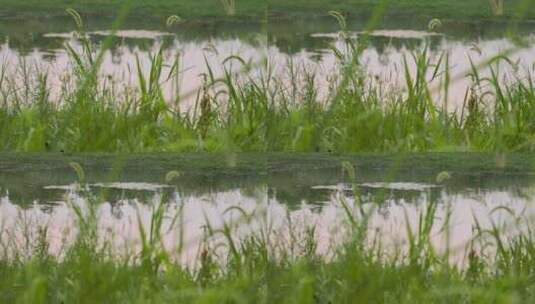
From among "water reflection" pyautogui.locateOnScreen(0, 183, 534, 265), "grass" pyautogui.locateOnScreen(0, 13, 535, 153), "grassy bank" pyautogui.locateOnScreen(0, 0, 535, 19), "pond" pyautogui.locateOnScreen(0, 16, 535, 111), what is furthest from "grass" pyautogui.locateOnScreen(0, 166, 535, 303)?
"grassy bank" pyautogui.locateOnScreen(0, 0, 535, 19)

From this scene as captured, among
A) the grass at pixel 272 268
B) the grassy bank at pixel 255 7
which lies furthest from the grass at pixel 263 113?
the grass at pixel 272 268

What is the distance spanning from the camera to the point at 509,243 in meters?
3.12

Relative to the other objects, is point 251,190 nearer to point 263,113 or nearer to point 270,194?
point 270,194

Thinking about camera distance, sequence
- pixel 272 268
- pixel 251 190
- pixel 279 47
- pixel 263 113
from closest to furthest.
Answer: pixel 272 268 → pixel 251 190 → pixel 263 113 → pixel 279 47

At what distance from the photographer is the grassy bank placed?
355cm

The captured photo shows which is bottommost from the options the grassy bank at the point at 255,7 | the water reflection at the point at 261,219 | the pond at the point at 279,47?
the water reflection at the point at 261,219

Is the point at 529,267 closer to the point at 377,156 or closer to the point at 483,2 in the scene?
the point at 377,156

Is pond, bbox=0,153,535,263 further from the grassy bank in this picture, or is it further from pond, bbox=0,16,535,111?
the grassy bank

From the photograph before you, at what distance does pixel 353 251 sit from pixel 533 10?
3.44 ft

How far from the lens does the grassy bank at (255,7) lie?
3555 mm

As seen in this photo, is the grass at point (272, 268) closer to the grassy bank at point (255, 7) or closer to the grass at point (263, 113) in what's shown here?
the grass at point (263, 113)

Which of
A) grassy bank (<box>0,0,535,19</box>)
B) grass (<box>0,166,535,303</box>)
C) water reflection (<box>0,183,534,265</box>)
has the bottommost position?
grass (<box>0,166,535,303</box>)

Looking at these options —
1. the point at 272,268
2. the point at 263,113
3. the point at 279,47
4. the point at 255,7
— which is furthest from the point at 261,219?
the point at 255,7

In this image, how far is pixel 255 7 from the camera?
360cm
